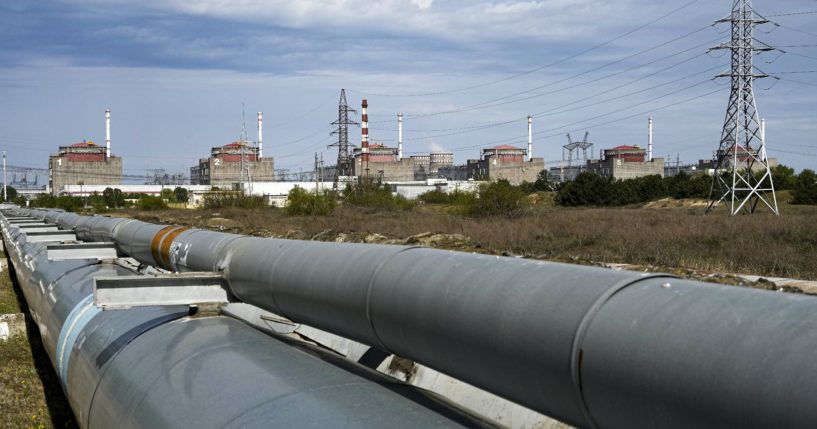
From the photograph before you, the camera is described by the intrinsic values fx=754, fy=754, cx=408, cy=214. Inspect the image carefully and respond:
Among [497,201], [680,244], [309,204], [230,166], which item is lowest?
[309,204]

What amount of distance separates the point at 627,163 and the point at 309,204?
345ft

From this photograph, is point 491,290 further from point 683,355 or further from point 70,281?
point 70,281

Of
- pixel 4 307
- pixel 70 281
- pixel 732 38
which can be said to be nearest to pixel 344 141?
pixel 732 38

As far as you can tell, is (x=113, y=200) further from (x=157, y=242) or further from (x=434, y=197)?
(x=157, y=242)

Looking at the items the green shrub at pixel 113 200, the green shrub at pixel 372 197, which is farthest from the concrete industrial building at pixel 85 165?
the green shrub at pixel 372 197

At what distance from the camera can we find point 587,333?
2037 mm

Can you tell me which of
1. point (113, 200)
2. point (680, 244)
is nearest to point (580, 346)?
point (680, 244)

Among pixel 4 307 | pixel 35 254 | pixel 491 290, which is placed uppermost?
pixel 491 290

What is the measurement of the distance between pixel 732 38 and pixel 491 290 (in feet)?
124

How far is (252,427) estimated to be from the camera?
8.34ft

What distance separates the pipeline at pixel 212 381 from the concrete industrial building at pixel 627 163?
141 m

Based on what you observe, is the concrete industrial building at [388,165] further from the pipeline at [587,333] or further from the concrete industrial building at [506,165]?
the pipeline at [587,333]

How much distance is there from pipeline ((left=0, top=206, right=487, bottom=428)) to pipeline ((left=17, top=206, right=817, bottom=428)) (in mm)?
257

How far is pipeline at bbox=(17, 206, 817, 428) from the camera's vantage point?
1.61 meters
